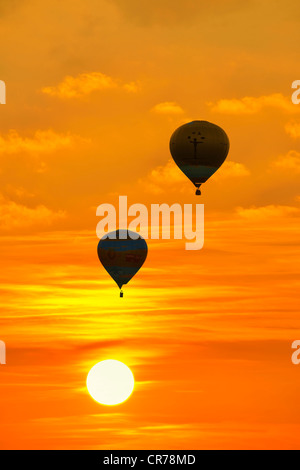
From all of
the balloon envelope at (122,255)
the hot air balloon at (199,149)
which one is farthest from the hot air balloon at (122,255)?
the hot air balloon at (199,149)

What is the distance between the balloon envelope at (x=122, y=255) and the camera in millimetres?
86812

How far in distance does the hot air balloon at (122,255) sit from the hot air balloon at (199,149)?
601 cm

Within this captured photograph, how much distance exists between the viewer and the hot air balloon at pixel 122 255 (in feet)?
285

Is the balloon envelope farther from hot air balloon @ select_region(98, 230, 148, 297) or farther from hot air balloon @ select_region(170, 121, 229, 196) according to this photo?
hot air balloon @ select_region(170, 121, 229, 196)

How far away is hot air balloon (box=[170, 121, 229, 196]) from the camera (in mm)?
83750

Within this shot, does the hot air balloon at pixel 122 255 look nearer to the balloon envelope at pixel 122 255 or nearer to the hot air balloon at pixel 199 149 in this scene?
the balloon envelope at pixel 122 255

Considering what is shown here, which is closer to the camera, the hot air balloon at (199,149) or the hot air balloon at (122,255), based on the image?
the hot air balloon at (199,149)

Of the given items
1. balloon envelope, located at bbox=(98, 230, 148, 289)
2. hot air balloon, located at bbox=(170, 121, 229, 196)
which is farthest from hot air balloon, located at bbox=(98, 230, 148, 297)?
hot air balloon, located at bbox=(170, 121, 229, 196)

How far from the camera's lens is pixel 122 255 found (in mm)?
86938

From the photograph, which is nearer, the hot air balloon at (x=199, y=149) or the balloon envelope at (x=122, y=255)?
the hot air balloon at (x=199, y=149)

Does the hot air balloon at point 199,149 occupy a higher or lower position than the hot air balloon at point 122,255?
higher

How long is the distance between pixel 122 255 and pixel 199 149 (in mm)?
8714
